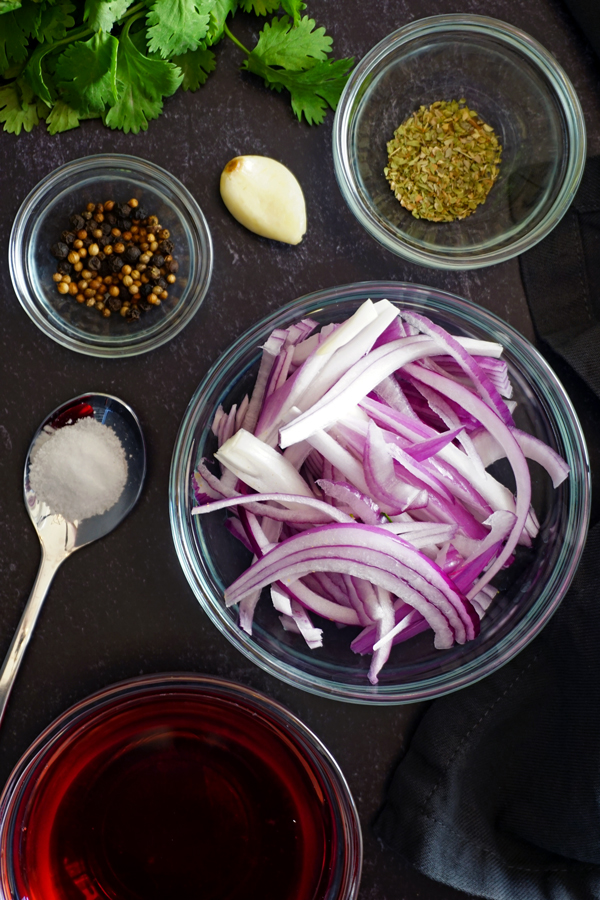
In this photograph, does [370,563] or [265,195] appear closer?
[370,563]

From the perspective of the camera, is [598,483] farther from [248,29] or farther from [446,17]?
[248,29]

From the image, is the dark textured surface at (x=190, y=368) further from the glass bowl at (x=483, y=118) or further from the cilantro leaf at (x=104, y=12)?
the cilantro leaf at (x=104, y=12)

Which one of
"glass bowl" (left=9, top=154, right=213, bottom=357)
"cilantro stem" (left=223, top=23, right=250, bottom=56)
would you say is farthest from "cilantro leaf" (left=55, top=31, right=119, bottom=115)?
"cilantro stem" (left=223, top=23, right=250, bottom=56)

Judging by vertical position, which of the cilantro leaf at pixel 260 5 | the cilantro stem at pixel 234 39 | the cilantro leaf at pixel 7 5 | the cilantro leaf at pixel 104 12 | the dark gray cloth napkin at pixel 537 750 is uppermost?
the cilantro leaf at pixel 7 5

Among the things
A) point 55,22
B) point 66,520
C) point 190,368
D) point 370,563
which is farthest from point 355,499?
point 55,22

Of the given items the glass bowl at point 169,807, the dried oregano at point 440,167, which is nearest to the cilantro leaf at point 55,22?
the dried oregano at point 440,167

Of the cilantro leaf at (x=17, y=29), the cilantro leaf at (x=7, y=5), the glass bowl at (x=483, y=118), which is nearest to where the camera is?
the cilantro leaf at (x=7, y=5)

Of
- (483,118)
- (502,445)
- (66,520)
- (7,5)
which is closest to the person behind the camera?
→ (7,5)

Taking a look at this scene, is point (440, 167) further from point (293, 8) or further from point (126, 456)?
point (126, 456)
